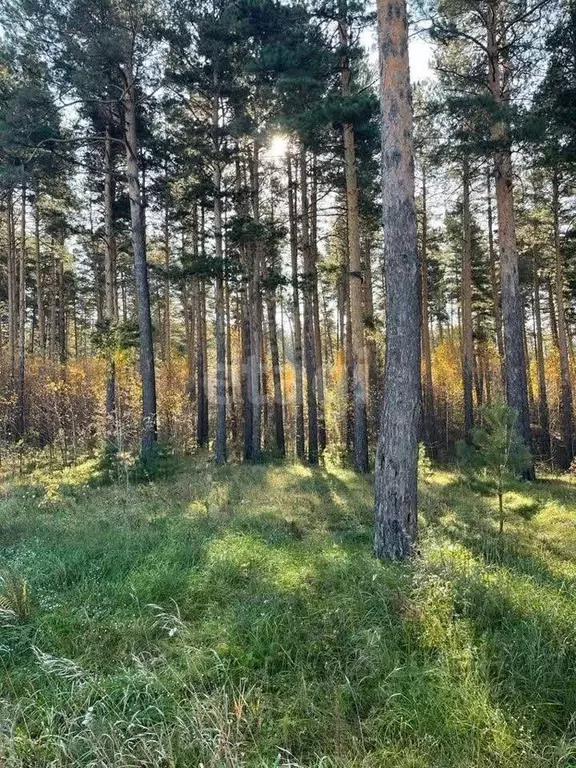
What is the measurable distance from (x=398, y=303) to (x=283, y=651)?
3378mm

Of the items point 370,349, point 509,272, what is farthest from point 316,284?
point 509,272

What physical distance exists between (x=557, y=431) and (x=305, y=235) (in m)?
17.3

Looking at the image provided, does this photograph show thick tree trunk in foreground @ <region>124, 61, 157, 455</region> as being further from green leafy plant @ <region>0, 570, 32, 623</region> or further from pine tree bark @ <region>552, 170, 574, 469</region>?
pine tree bark @ <region>552, 170, 574, 469</region>

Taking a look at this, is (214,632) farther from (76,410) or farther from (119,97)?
(76,410)

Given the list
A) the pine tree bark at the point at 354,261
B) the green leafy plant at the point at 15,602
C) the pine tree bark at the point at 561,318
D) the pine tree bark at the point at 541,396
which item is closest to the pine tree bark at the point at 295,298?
the pine tree bark at the point at 354,261

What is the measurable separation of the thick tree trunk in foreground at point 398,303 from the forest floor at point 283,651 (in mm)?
537

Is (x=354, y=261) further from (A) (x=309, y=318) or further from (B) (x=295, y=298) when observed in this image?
(A) (x=309, y=318)

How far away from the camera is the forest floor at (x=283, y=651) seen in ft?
6.90

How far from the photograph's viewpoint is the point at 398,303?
15.3 ft

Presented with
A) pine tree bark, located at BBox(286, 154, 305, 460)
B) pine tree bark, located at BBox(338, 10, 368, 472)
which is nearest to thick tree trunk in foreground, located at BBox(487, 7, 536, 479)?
pine tree bark, located at BBox(338, 10, 368, 472)

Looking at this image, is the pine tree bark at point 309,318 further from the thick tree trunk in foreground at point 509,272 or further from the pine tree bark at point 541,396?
the pine tree bark at point 541,396

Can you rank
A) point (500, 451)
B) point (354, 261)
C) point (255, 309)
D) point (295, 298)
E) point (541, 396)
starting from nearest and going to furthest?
point (500, 451) → point (354, 261) → point (295, 298) → point (255, 309) → point (541, 396)

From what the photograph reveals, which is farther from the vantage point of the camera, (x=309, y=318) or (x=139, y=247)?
(x=309, y=318)

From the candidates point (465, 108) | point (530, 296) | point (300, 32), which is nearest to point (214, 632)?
point (465, 108)
